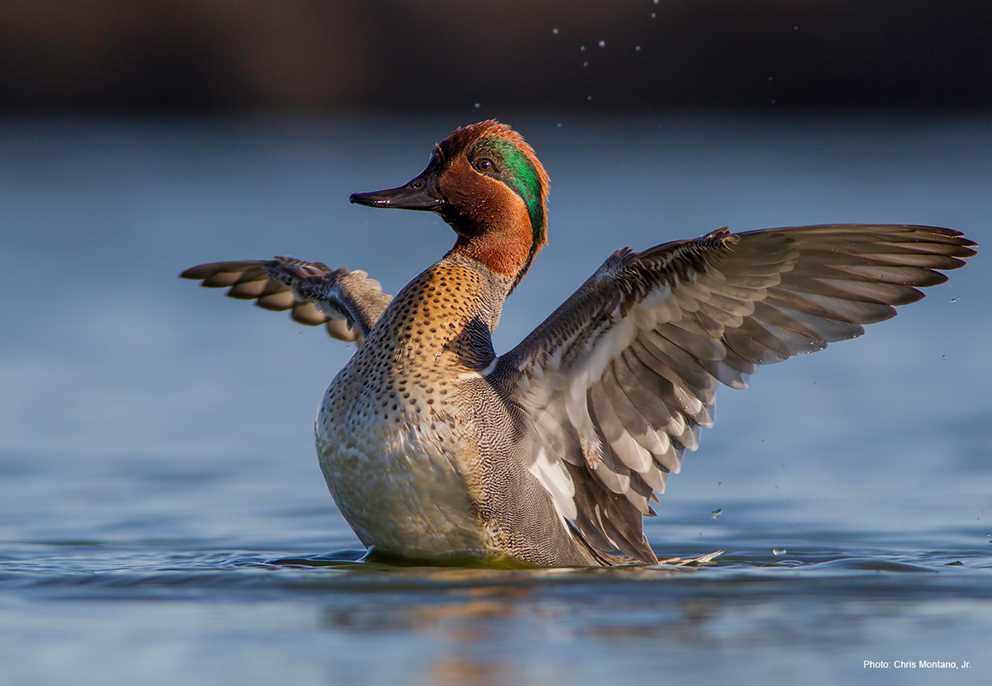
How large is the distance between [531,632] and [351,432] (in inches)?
40.3

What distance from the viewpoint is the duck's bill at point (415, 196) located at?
650 centimetres

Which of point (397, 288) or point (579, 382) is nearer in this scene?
point (579, 382)

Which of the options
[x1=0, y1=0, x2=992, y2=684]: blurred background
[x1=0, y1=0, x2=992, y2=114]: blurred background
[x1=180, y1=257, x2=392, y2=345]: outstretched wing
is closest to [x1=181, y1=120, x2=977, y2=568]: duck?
[x1=0, y1=0, x2=992, y2=684]: blurred background

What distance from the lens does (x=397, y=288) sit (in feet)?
45.1

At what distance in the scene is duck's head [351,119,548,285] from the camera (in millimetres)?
6457

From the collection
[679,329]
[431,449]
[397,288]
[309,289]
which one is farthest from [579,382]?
[397,288]

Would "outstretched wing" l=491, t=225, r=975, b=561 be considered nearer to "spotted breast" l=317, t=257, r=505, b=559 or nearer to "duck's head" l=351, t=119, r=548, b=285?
"spotted breast" l=317, t=257, r=505, b=559

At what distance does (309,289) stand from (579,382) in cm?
196

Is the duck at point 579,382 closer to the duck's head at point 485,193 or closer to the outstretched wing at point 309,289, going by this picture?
the duck's head at point 485,193

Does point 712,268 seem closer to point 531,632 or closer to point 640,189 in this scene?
point 531,632

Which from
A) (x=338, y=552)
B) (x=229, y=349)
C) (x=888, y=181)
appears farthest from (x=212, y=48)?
(x=338, y=552)

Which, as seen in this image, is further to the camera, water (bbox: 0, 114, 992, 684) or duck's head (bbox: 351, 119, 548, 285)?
duck's head (bbox: 351, 119, 548, 285)

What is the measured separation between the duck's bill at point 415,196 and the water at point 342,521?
1.26m

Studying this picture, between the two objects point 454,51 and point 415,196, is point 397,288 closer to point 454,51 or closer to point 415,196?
point 415,196
